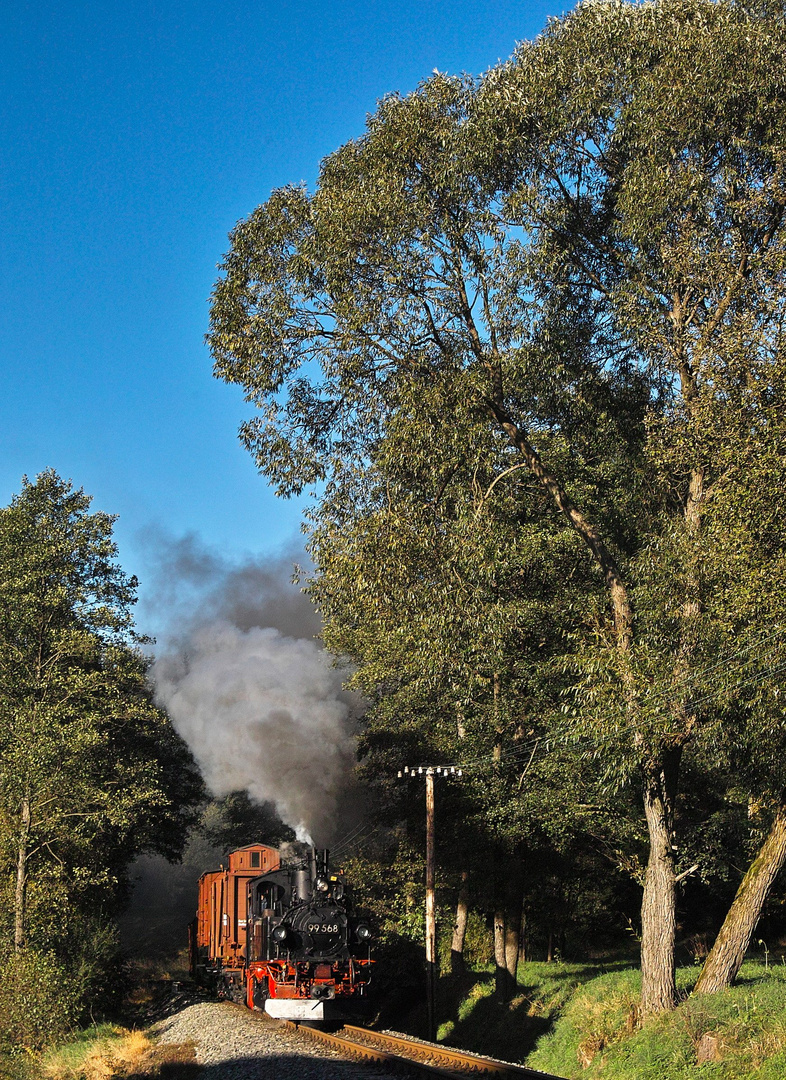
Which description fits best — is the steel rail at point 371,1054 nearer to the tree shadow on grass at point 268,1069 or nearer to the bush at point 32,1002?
the tree shadow on grass at point 268,1069

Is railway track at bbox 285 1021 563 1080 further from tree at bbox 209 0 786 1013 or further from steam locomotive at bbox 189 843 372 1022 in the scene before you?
tree at bbox 209 0 786 1013

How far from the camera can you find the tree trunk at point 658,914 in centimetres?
1327

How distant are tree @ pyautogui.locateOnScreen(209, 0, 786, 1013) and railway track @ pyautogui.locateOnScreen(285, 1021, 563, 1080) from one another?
306 cm

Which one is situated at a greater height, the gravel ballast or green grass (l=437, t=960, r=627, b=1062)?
the gravel ballast

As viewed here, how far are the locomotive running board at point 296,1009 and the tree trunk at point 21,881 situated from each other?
6.19 metres

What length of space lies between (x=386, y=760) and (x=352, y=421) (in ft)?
44.3

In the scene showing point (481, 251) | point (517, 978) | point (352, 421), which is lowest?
point (517, 978)

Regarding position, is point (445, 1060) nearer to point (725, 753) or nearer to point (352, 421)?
point (725, 753)

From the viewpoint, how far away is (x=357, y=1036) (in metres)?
15.3

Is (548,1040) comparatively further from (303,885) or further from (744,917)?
(744,917)

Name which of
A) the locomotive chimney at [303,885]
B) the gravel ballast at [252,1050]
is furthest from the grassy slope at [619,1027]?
the locomotive chimney at [303,885]

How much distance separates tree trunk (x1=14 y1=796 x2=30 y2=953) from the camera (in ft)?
61.5

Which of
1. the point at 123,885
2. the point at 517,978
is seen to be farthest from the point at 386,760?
the point at 123,885

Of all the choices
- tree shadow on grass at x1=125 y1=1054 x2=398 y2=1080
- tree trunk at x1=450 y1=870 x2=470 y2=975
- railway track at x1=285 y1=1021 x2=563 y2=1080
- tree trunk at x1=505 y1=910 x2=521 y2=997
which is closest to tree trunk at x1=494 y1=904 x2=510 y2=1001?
tree trunk at x1=505 y1=910 x2=521 y2=997
